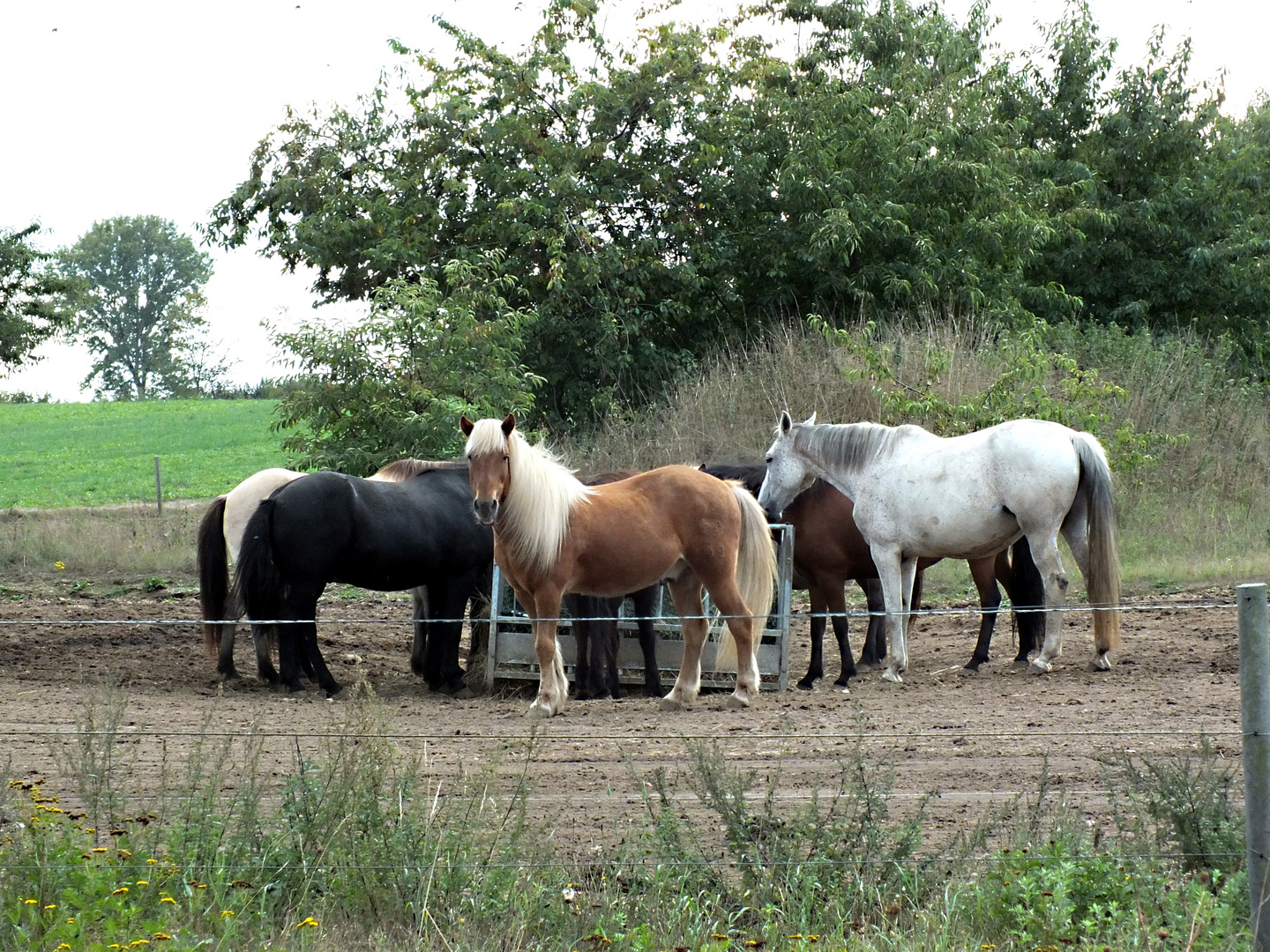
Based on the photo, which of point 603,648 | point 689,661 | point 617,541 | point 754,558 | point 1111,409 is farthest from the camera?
point 1111,409

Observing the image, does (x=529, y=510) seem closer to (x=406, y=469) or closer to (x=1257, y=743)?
(x=406, y=469)

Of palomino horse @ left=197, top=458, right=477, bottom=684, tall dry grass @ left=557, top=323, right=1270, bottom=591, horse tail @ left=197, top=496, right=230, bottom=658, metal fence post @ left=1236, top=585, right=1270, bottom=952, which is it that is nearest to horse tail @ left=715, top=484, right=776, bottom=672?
palomino horse @ left=197, top=458, right=477, bottom=684

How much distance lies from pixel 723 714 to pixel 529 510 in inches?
67.8

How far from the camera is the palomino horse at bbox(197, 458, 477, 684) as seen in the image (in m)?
9.92

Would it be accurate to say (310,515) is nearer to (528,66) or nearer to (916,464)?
(916,464)

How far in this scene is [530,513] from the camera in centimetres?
798

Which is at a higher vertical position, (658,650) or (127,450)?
(127,450)

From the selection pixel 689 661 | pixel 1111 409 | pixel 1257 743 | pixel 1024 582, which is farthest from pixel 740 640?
pixel 1111 409

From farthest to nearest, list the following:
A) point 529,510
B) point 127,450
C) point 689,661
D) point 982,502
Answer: point 127,450, point 982,502, point 689,661, point 529,510

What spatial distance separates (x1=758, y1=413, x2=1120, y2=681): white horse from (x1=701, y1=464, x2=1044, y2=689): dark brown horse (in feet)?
1.00

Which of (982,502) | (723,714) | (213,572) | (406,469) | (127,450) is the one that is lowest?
(723,714)

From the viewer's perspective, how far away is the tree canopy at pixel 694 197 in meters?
22.4

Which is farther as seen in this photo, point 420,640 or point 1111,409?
point 1111,409

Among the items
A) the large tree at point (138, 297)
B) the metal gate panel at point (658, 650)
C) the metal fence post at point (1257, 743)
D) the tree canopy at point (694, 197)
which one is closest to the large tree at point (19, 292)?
the tree canopy at point (694, 197)
